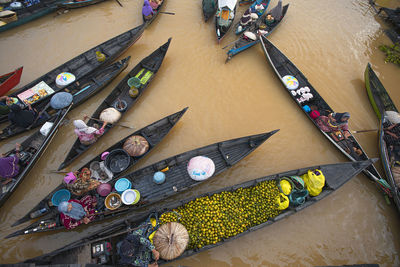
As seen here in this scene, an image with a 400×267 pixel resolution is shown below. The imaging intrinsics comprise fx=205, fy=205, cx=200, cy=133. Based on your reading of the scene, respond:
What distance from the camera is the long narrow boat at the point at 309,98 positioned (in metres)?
7.85

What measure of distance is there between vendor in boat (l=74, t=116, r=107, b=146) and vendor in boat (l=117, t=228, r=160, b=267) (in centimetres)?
374

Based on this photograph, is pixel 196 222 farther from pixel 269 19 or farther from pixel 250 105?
pixel 269 19

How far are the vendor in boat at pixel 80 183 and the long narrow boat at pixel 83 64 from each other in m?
4.05

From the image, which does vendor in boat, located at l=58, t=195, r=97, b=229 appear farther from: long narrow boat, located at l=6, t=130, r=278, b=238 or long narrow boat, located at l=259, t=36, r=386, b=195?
long narrow boat, located at l=259, t=36, r=386, b=195

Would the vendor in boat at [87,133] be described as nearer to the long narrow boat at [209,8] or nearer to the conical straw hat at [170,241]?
the conical straw hat at [170,241]

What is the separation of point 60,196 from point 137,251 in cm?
306

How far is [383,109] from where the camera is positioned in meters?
9.33

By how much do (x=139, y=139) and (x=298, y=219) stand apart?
20.4 ft

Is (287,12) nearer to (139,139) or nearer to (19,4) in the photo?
(139,139)

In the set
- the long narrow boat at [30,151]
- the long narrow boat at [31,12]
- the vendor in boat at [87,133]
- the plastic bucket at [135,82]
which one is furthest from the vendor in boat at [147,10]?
the vendor in boat at [87,133]

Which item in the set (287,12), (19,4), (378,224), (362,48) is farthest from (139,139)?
(362,48)

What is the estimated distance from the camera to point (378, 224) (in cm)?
718

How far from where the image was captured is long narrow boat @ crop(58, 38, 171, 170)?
743 centimetres

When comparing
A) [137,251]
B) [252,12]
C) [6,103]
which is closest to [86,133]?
[6,103]
